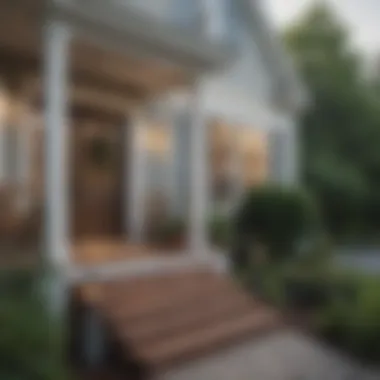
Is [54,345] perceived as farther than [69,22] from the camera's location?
No

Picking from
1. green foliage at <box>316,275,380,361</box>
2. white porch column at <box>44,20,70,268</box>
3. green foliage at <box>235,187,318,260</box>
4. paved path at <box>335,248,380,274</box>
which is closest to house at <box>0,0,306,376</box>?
white porch column at <box>44,20,70,268</box>

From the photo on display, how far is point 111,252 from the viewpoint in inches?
303

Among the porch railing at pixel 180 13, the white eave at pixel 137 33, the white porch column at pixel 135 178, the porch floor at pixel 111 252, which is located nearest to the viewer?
the white eave at pixel 137 33

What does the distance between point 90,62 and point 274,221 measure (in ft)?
12.3

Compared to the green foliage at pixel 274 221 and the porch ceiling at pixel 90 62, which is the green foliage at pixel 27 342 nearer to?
the porch ceiling at pixel 90 62

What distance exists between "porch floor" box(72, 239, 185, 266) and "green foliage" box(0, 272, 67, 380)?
1.79 metres

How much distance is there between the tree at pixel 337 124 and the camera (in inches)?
648

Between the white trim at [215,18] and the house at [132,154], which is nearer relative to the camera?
the house at [132,154]

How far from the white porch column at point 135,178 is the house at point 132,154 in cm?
2

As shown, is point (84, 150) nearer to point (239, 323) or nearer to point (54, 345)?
point (239, 323)

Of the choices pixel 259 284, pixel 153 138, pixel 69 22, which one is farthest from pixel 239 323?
pixel 153 138

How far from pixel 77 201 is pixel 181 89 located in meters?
1.93

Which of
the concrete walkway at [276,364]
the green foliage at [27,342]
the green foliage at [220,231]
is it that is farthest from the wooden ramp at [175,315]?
the green foliage at [220,231]

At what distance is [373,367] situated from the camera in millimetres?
6164
